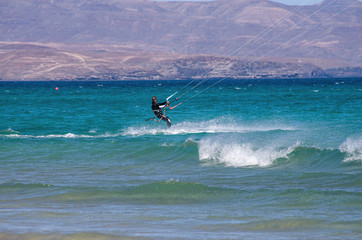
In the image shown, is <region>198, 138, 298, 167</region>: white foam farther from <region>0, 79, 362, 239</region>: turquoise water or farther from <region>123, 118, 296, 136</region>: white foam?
<region>123, 118, 296, 136</region>: white foam

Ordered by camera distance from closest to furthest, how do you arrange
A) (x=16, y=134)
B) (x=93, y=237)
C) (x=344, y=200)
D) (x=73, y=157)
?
(x=93, y=237) → (x=344, y=200) → (x=73, y=157) → (x=16, y=134)

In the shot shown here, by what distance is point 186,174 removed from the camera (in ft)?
59.3

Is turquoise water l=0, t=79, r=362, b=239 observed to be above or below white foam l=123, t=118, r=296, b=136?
below

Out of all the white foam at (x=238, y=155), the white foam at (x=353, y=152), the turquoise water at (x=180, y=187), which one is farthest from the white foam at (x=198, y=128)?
the white foam at (x=353, y=152)

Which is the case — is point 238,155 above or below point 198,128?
below

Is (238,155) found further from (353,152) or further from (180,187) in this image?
(180,187)

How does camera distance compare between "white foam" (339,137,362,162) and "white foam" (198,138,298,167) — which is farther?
"white foam" (198,138,298,167)

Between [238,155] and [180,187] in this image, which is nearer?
[180,187]

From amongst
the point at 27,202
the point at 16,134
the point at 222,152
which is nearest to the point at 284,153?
the point at 222,152

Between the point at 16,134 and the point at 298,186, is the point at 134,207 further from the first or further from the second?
the point at 16,134

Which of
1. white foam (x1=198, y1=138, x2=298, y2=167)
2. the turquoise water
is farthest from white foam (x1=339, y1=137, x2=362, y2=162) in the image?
white foam (x1=198, y1=138, x2=298, y2=167)

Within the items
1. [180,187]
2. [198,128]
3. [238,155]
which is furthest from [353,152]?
[198,128]

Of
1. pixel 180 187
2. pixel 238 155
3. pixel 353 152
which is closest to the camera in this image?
pixel 180 187

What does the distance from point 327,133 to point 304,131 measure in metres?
1.95
